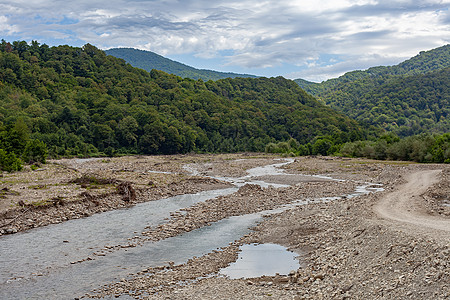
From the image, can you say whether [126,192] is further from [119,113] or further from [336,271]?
[119,113]

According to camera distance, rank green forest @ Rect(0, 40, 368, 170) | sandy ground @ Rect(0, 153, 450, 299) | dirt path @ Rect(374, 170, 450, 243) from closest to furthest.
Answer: sandy ground @ Rect(0, 153, 450, 299) → dirt path @ Rect(374, 170, 450, 243) → green forest @ Rect(0, 40, 368, 170)

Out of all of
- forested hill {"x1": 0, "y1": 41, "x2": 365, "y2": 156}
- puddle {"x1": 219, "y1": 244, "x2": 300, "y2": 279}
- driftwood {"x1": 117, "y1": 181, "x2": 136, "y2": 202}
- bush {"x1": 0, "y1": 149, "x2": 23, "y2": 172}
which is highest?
forested hill {"x1": 0, "y1": 41, "x2": 365, "y2": 156}

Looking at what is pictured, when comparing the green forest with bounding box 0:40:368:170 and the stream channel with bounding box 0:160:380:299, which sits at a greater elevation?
the green forest with bounding box 0:40:368:170

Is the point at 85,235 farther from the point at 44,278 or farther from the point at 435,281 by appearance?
the point at 435,281

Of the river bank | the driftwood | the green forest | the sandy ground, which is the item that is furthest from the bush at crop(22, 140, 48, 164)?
the river bank

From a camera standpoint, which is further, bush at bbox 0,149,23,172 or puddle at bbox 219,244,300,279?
bush at bbox 0,149,23,172

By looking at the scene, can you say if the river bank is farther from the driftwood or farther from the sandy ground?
the driftwood

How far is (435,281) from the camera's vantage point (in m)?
13.3

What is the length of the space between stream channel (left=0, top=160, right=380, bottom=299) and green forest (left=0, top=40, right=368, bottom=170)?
3301 inches

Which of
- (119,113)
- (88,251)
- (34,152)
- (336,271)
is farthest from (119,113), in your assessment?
(336,271)

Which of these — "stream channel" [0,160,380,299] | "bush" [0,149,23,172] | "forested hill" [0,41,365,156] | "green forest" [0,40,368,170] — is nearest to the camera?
"stream channel" [0,160,380,299]

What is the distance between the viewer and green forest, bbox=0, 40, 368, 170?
12794cm

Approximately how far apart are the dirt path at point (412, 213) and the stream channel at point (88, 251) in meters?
10.4

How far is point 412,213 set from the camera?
92.2 feet
